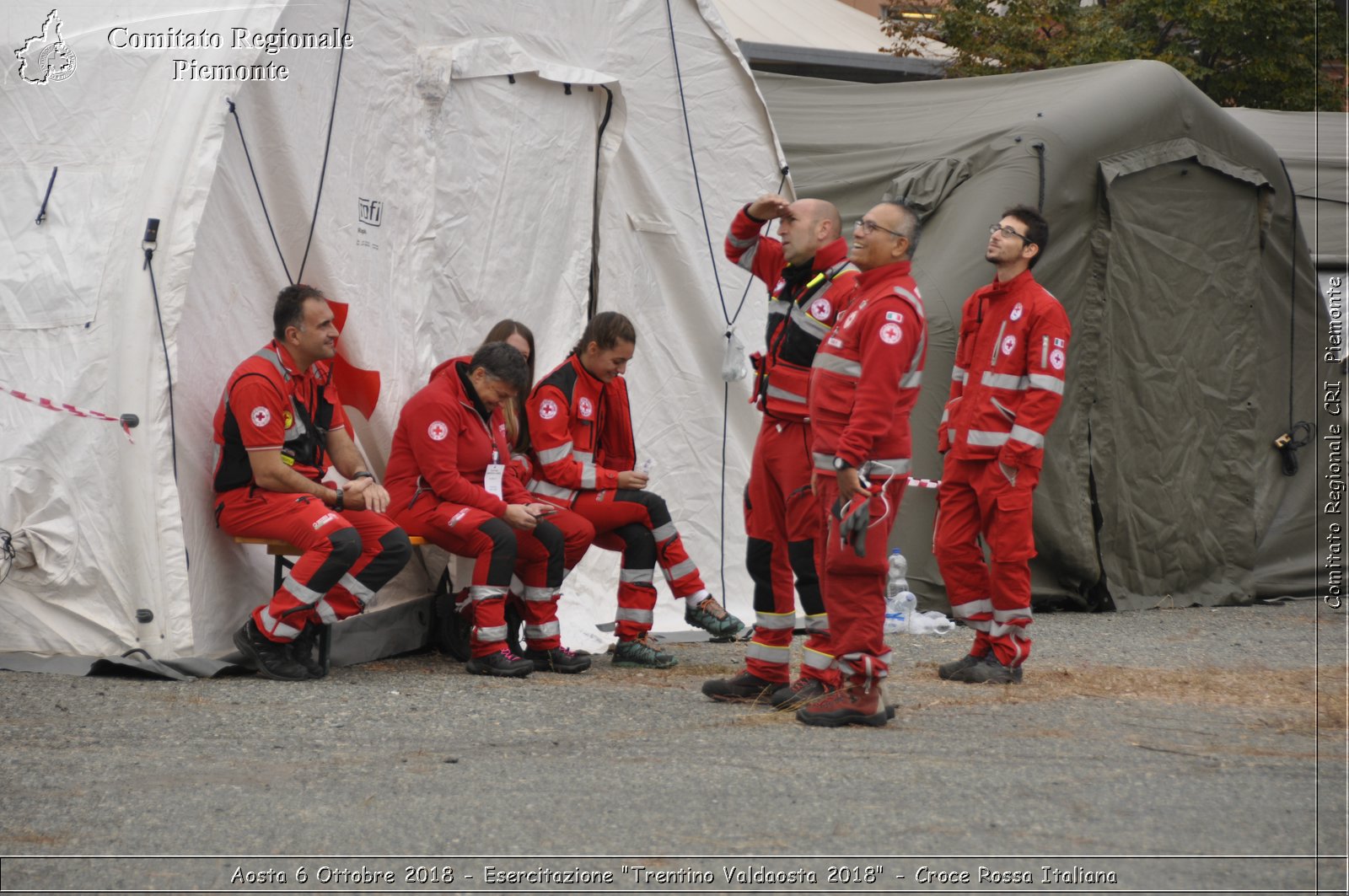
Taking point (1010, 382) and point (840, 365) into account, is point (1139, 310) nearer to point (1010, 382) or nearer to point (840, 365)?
point (1010, 382)

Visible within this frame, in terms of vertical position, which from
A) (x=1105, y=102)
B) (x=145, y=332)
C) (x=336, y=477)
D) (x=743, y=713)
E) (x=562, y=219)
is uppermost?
(x=1105, y=102)

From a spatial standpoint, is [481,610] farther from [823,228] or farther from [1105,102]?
[1105,102]

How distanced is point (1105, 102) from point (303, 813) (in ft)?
21.2

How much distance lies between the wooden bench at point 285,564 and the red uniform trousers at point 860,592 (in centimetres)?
182

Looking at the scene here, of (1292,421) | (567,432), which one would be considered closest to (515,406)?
(567,432)

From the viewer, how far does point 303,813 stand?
344cm

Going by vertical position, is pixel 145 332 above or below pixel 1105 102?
below

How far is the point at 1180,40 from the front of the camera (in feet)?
52.9

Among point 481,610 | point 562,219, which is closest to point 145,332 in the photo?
point 481,610

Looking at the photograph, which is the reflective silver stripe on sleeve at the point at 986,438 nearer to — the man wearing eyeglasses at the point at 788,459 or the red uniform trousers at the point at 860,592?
the man wearing eyeglasses at the point at 788,459

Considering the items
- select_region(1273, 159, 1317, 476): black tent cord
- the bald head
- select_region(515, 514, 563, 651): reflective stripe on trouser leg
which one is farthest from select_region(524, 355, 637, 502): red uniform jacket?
select_region(1273, 159, 1317, 476): black tent cord

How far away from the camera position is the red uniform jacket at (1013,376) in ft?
18.5

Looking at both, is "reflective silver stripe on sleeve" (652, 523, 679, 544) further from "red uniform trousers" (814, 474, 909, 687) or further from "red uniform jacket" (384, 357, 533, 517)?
"red uniform trousers" (814, 474, 909, 687)

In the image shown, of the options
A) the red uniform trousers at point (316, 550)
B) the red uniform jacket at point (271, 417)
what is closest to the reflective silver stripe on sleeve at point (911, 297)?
the red uniform trousers at point (316, 550)
